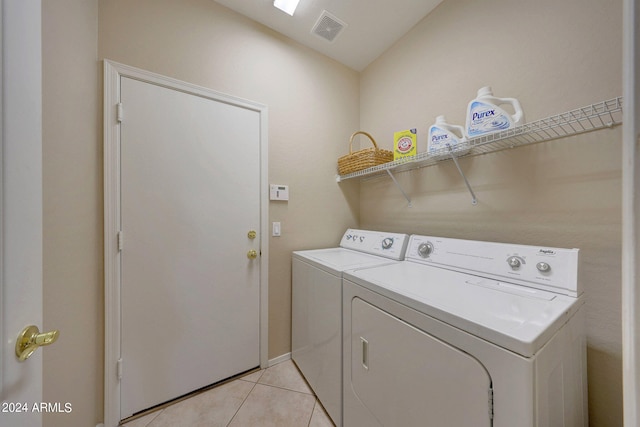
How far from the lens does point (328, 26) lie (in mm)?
1731

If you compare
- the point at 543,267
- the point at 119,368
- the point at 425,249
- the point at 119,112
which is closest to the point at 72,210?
the point at 119,112

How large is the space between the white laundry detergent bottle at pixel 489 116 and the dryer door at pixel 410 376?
39.8 inches

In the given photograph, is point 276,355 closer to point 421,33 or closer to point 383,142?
point 383,142

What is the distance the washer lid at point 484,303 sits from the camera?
0.58 metres

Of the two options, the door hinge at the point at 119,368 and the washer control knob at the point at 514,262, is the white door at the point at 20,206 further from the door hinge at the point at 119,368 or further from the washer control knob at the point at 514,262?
the washer control knob at the point at 514,262

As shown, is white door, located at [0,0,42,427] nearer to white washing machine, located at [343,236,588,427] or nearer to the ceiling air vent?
white washing machine, located at [343,236,588,427]

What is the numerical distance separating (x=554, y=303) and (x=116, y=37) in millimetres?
2468

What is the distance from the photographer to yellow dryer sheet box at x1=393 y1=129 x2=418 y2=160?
1.55 meters

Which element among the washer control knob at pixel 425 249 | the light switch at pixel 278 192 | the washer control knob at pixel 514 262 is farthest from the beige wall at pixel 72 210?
the washer control knob at pixel 514 262

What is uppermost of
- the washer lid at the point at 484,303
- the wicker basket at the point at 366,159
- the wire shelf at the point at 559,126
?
the wicker basket at the point at 366,159

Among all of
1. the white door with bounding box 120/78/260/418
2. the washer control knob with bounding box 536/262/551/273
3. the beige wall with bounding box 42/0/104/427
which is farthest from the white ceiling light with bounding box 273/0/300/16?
the washer control knob with bounding box 536/262/551/273

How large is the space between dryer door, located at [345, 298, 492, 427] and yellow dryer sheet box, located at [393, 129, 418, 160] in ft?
3.66

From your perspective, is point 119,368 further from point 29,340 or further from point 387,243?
point 387,243

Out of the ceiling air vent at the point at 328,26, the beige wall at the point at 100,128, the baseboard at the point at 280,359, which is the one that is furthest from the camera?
the baseboard at the point at 280,359
